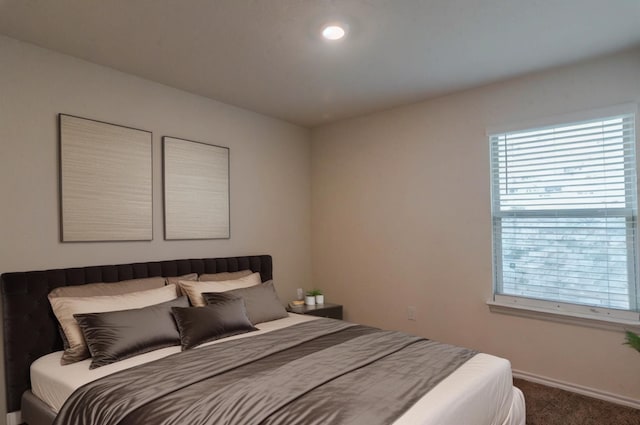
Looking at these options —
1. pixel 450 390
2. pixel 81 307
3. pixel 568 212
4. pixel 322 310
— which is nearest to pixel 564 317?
pixel 568 212

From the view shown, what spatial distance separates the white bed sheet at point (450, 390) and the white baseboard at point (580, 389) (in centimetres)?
106

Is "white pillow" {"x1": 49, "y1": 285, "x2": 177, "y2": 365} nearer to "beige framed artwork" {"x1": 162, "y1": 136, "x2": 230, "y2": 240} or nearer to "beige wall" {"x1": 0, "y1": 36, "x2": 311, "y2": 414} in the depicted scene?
"beige wall" {"x1": 0, "y1": 36, "x2": 311, "y2": 414}

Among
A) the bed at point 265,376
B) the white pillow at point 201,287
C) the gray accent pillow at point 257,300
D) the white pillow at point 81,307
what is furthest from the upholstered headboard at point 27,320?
the gray accent pillow at point 257,300

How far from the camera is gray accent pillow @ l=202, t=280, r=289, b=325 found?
9.46ft

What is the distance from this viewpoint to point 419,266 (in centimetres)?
379

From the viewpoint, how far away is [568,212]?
9.82ft

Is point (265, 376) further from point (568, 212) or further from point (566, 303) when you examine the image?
point (568, 212)

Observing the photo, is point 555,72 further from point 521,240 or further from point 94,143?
point 94,143

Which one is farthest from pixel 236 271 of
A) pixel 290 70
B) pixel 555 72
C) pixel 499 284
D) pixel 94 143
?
pixel 555 72

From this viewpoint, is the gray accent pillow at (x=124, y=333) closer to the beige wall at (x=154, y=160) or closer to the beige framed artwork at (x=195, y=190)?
the beige wall at (x=154, y=160)

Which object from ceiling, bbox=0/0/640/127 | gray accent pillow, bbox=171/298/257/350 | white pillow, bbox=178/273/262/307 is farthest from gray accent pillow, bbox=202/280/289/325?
ceiling, bbox=0/0/640/127

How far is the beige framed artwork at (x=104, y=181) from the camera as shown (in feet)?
8.77

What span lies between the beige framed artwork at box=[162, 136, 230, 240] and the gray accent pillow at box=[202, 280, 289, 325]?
76 centimetres

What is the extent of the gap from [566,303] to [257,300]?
245 centimetres
